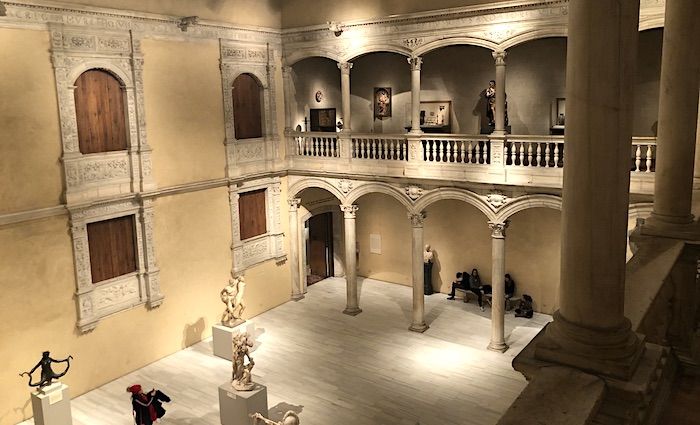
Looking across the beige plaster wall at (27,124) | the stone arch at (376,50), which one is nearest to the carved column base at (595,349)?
the beige plaster wall at (27,124)

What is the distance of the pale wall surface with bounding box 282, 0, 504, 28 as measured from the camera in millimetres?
14725

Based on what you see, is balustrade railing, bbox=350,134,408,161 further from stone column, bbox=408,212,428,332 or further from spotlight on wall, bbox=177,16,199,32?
spotlight on wall, bbox=177,16,199,32

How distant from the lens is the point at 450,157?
15445 millimetres

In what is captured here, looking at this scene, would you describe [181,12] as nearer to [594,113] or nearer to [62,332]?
[62,332]

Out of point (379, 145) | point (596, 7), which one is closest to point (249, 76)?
point (379, 145)

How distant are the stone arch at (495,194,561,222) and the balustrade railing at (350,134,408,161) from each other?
2.97m

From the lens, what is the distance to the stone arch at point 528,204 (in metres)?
13.5

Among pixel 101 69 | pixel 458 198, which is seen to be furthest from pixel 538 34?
pixel 101 69

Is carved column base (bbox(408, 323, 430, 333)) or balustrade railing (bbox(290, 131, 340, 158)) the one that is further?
balustrade railing (bbox(290, 131, 340, 158))

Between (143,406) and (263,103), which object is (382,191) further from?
(143,406)

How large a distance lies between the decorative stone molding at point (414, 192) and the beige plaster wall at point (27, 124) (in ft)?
27.2

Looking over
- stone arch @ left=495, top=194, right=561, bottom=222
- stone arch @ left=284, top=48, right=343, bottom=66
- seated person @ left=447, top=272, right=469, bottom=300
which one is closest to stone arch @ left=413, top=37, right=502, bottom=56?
stone arch @ left=284, top=48, right=343, bottom=66

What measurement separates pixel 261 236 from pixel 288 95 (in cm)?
430

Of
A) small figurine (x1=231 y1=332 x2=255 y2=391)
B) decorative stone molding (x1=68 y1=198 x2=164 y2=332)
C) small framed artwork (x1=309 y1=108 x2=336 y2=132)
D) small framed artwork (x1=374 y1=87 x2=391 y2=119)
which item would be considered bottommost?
small figurine (x1=231 y1=332 x2=255 y2=391)
